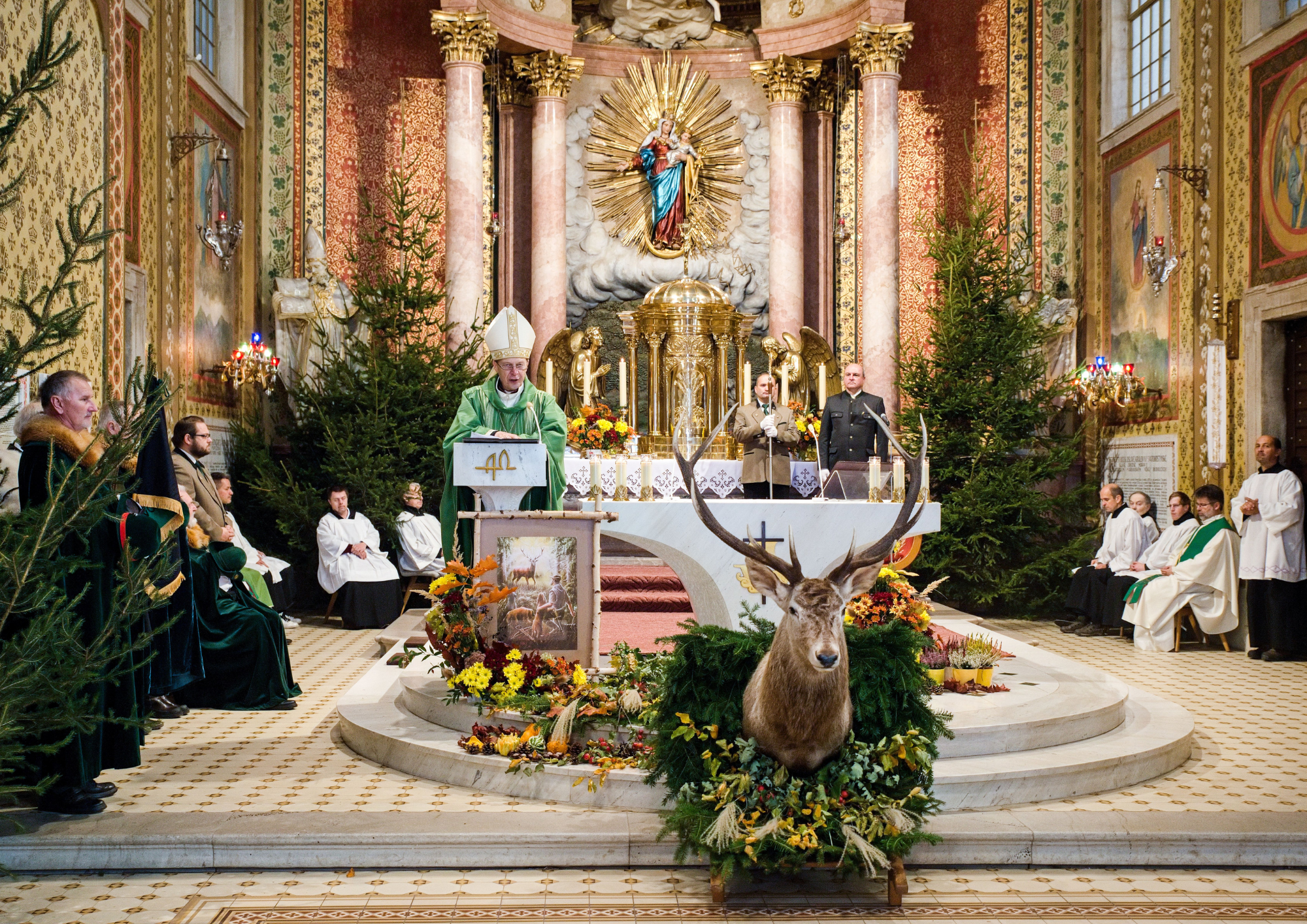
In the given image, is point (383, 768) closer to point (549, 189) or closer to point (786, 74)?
point (549, 189)

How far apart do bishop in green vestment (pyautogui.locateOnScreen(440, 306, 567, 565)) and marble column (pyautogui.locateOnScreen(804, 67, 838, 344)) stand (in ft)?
29.1

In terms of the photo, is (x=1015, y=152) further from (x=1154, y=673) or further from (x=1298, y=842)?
(x=1298, y=842)

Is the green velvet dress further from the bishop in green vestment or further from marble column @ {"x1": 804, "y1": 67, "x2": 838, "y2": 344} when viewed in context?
Answer: marble column @ {"x1": 804, "y1": 67, "x2": 838, "y2": 344}

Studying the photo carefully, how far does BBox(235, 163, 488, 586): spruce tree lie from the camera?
11.3 m

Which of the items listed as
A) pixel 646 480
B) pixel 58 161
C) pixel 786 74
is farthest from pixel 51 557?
pixel 786 74

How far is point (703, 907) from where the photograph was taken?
13.2ft

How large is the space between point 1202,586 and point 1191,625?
2.20 feet

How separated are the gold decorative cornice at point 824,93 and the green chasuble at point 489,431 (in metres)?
9.70

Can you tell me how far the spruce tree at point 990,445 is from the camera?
11.8 m

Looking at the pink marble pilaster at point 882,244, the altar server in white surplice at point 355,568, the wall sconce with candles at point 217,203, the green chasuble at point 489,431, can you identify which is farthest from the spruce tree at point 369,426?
the green chasuble at point 489,431

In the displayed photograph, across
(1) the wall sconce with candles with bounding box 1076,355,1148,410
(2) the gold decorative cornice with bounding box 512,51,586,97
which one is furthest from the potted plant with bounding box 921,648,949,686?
(2) the gold decorative cornice with bounding box 512,51,586,97

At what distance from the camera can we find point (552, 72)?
14.4 metres

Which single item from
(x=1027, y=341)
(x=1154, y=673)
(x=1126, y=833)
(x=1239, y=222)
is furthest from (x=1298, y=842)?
(x=1027, y=341)

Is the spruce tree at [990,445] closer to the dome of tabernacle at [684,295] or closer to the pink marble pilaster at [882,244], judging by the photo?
the pink marble pilaster at [882,244]
